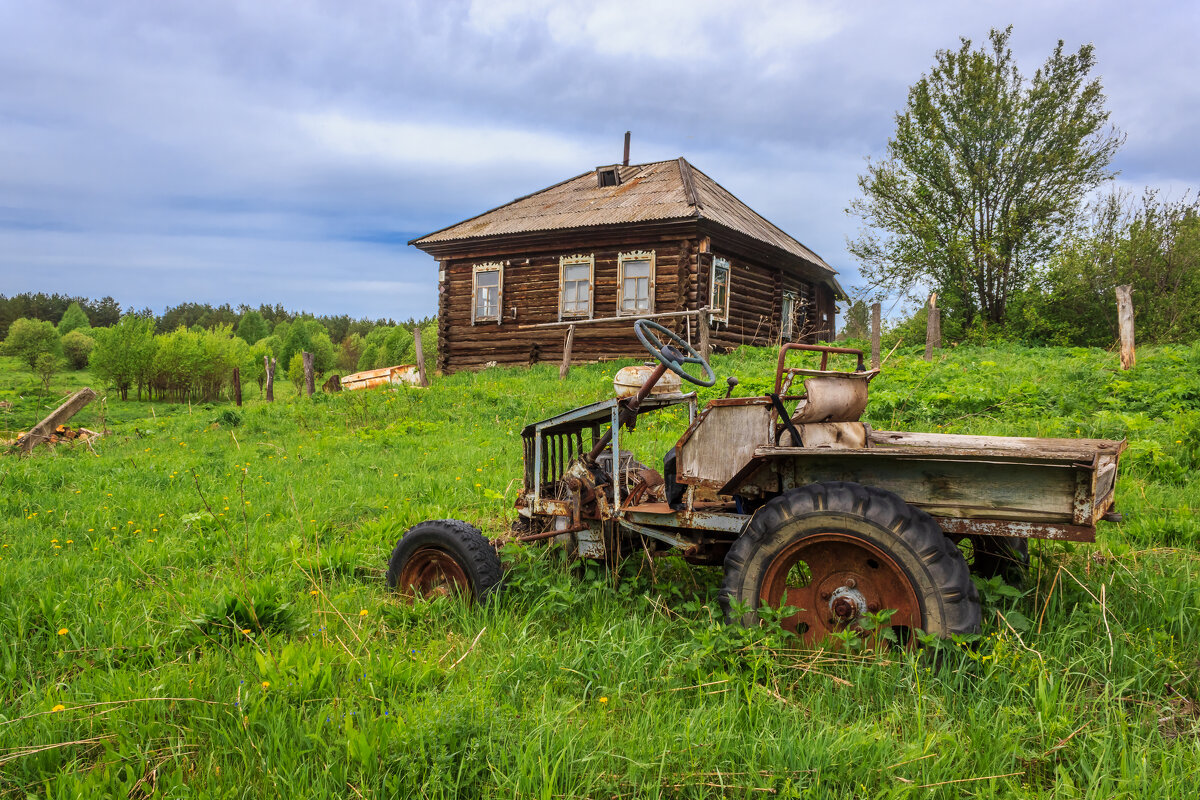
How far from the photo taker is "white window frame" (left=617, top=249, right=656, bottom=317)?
1705cm

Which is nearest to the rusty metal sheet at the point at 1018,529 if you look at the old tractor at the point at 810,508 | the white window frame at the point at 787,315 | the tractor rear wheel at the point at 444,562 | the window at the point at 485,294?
the old tractor at the point at 810,508

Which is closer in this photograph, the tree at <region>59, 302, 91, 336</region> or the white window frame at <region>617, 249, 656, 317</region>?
the white window frame at <region>617, 249, 656, 317</region>

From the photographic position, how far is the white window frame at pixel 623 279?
55.9ft

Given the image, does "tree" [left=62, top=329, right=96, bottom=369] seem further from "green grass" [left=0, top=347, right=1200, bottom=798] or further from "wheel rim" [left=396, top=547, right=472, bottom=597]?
"wheel rim" [left=396, top=547, right=472, bottom=597]

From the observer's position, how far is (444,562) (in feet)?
12.3

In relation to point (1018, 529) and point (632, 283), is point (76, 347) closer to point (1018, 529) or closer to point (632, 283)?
point (632, 283)

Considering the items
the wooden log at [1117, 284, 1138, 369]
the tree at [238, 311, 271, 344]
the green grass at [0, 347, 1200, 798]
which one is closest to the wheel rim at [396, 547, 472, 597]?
the green grass at [0, 347, 1200, 798]

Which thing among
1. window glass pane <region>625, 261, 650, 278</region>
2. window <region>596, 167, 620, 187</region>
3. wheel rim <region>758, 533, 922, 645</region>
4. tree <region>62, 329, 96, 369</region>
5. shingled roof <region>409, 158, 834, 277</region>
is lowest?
wheel rim <region>758, 533, 922, 645</region>

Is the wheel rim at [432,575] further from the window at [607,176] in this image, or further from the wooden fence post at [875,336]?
the window at [607,176]

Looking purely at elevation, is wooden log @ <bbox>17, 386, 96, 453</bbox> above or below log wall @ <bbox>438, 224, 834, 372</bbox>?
below

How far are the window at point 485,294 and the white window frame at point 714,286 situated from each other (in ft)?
19.5

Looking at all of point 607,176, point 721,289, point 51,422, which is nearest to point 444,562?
point 51,422

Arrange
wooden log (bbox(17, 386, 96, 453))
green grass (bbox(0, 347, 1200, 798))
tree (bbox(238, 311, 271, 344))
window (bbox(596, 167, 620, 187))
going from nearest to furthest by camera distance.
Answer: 1. green grass (bbox(0, 347, 1200, 798))
2. wooden log (bbox(17, 386, 96, 453))
3. window (bbox(596, 167, 620, 187))
4. tree (bbox(238, 311, 271, 344))

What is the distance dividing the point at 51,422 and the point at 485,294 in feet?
35.3
